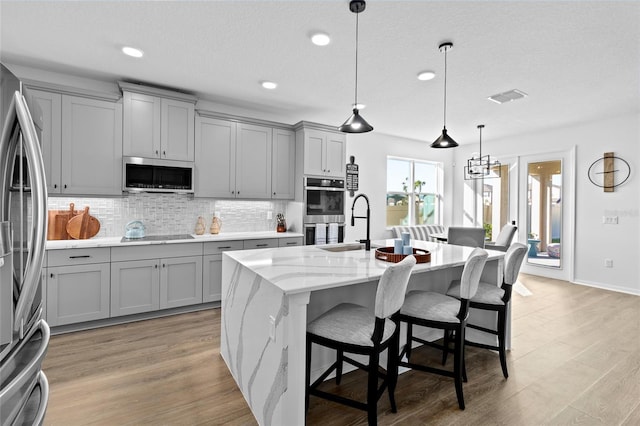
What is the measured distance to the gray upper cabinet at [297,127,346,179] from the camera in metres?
4.58

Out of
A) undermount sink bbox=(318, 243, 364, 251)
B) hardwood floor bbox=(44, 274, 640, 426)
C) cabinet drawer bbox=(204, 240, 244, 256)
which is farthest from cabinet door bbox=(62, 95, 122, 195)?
undermount sink bbox=(318, 243, 364, 251)

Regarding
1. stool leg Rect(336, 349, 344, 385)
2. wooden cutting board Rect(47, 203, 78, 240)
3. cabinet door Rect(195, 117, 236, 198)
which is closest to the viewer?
stool leg Rect(336, 349, 344, 385)

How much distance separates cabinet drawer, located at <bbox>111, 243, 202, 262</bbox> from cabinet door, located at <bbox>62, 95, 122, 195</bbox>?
0.68m

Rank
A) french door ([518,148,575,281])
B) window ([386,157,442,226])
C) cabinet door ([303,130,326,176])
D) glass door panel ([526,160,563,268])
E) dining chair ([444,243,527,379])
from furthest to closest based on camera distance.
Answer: window ([386,157,442,226])
glass door panel ([526,160,563,268])
french door ([518,148,575,281])
cabinet door ([303,130,326,176])
dining chair ([444,243,527,379])

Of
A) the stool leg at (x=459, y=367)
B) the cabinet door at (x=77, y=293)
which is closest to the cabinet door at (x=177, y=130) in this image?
the cabinet door at (x=77, y=293)

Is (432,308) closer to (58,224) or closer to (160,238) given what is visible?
(160,238)

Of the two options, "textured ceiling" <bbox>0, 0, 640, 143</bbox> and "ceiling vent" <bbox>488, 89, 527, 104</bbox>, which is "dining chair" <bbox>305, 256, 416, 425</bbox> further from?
"ceiling vent" <bbox>488, 89, 527, 104</bbox>

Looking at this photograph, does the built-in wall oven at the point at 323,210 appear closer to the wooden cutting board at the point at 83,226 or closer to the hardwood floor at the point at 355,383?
the hardwood floor at the point at 355,383

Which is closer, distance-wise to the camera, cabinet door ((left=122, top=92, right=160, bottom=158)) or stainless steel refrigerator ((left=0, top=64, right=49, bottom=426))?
stainless steel refrigerator ((left=0, top=64, right=49, bottom=426))

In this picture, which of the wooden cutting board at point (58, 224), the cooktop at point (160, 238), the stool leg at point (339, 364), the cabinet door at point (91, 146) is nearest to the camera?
the stool leg at point (339, 364)

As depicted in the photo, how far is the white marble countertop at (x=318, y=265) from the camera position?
1703mm

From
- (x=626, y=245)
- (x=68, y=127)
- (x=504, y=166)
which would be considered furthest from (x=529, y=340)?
(x=68, y=127)

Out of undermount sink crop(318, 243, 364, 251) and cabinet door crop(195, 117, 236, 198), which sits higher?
cabinet door crop(195, 117, 236, 198)

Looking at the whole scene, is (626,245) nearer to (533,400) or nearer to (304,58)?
(533,400)
